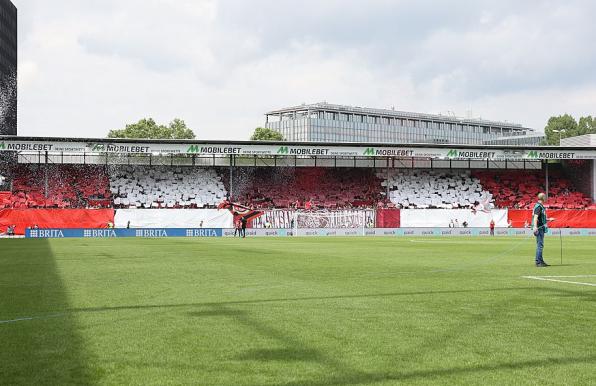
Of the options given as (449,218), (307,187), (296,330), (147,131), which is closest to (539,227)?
(296,330)

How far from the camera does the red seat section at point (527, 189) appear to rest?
7212 centimetres

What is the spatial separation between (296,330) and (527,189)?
232 ft

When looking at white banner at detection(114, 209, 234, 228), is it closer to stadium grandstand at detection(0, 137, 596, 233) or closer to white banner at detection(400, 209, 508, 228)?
stadium grandstand at detection(0, 137, 596, 233)

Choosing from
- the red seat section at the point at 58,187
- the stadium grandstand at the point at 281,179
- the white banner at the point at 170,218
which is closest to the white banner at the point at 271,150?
the stadium grandstand at the point at 281,179

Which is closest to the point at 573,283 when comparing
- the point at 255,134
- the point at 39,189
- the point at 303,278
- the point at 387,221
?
the point at 303,278

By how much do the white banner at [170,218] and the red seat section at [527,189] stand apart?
2927cm

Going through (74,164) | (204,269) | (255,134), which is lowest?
(204,269)

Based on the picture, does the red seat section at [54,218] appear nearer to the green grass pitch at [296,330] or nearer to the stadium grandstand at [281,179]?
the stadium grandstand at [281,179]

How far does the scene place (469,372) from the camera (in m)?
6.66

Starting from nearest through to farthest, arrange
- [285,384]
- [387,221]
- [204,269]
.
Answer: [285,384] → [204,269] → [387,221]

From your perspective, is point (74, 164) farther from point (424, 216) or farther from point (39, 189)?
point (424, 216)

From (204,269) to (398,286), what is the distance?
678cm

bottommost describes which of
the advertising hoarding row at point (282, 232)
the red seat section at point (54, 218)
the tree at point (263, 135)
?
the advertising hoarding row at point (282, 232)

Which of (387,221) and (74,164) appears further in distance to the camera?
(74,164)
